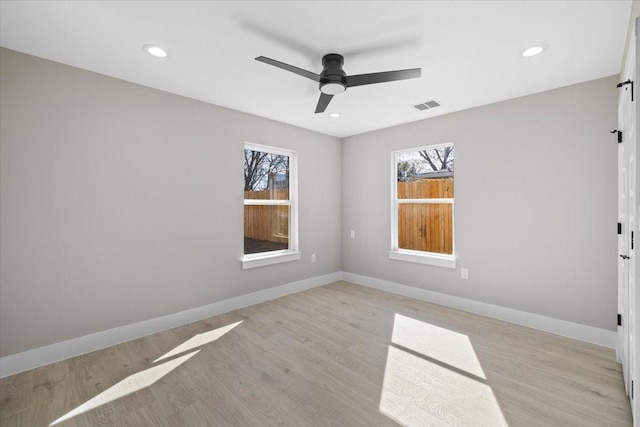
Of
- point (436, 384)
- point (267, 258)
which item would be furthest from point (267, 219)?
point (436, 384)

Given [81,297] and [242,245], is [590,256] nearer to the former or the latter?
[242,245]

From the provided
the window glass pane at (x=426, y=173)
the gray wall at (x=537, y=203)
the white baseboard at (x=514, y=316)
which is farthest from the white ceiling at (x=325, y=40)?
the white baseboard at (x=514, y=316)

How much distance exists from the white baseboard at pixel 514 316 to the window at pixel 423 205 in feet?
1.44

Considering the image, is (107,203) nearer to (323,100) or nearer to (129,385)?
(129,385)

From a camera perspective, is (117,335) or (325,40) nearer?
(325,40)

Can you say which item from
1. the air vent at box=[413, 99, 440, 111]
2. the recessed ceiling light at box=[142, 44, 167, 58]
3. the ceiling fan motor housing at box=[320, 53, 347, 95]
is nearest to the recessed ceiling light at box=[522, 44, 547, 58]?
the air vent at box=[413, 99, 440, 111]

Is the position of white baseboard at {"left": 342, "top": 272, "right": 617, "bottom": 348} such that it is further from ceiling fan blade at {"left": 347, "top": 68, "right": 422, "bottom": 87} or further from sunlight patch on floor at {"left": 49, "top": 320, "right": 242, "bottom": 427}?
ceiling fan blade at {"left": 347, "top": 68, "right": 422, "bottom": 87}

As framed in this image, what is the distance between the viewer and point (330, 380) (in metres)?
2.16

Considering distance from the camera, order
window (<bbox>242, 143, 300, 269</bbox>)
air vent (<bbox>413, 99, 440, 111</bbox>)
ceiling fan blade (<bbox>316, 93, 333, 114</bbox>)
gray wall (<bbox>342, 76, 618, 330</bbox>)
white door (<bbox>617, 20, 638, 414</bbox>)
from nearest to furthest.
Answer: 1. white door (<bbox>617, 20, 638, 414</bbox>)
2. ceiling fan blade (<bbox>316, 93, 333, 114</bbox>)
3. gray wall (<bbox>342, 76, 618, 330</bbox>)
4. air vent (<bbox>413, 99, 440, 111</bbox>)
5. window (<bbox>242, 143, 300, 269</bbox>)

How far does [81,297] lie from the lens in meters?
2.53

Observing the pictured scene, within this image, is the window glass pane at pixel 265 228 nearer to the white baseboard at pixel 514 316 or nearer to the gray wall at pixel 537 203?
the white baseboard at pixel 514 316

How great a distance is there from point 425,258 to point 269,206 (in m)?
2.30

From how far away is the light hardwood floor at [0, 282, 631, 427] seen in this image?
1.79m

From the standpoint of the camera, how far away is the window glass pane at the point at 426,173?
3873 mm
